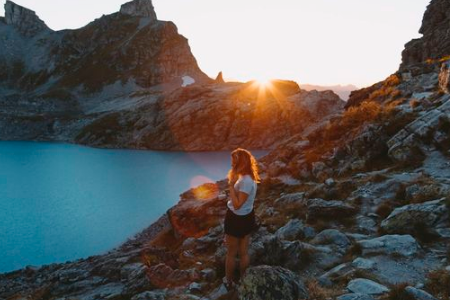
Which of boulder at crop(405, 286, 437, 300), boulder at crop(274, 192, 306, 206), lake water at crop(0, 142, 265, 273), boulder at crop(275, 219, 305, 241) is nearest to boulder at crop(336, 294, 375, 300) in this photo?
boulder at crop(405, 286, 437, 300)

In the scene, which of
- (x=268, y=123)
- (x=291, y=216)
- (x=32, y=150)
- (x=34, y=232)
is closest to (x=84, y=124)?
(x=32, y=150)

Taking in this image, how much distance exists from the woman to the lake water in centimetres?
2758

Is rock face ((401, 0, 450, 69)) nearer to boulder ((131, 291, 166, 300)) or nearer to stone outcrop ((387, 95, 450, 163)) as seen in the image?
stone outcrop ((387, 95, 450, 163))

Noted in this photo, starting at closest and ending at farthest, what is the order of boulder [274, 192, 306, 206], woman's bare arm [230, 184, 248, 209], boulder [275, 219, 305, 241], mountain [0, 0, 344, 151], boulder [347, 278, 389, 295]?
boulder [347, 278, 389, 295] < woman's bare arm [230, 184, 248, 209] < boulder [275, 219, 305, 241] < boulder [274, 192, 306, 206] < mountain [0, 0, 344, 151]

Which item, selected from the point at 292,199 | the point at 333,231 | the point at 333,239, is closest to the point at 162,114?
the point at 292,199

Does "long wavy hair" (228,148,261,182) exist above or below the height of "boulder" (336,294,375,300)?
above

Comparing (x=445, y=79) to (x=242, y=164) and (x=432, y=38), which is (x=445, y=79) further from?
(x=432, y=38)

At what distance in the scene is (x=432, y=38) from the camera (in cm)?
6462

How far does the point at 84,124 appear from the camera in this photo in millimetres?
133875

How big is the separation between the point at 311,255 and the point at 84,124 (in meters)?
134

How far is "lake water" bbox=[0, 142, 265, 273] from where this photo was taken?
35812 millimetres

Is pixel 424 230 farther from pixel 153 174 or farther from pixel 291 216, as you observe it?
pixel 153 174

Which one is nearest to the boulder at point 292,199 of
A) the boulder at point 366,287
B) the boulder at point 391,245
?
the boulder at point 391,245

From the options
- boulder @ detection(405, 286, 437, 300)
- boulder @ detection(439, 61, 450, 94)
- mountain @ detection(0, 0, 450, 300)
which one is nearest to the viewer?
boulder @ detection(405, 286, 437, 300)
